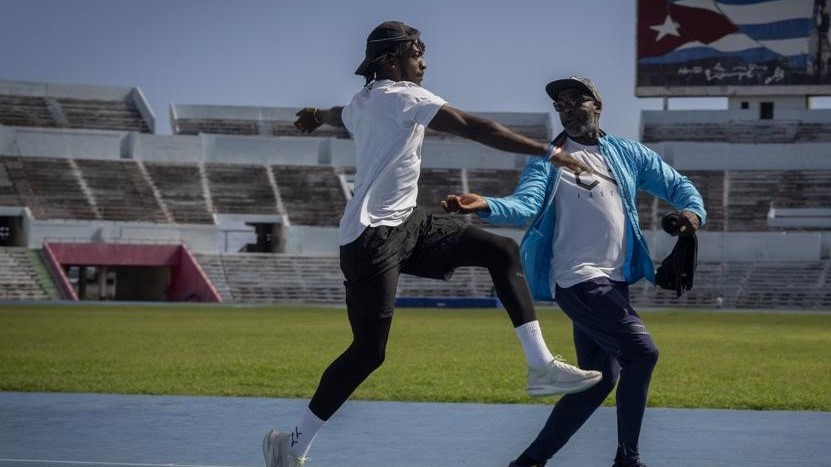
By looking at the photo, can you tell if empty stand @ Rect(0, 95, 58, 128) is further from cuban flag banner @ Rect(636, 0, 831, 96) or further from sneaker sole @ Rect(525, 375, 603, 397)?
sneaker sole @ Rect(525, 375, 603, 397)

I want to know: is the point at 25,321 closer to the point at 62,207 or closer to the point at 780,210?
the point at 62,207

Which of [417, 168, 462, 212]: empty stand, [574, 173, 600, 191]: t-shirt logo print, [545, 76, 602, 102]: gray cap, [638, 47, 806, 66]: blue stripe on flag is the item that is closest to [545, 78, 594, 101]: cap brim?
[545, 76, 602, 102]: gray cap

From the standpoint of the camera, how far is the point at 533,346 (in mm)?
5703

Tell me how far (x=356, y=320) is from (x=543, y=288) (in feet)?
3.32

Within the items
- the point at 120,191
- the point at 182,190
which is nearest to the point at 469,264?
the point at 120,191

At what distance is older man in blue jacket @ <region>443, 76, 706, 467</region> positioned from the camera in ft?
19.7

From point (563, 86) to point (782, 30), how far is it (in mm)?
61438

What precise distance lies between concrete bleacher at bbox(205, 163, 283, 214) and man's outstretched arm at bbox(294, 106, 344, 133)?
54.4 meters

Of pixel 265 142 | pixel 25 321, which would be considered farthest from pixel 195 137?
pixel 25 321

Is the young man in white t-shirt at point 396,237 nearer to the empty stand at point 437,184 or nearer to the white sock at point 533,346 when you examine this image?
the white sock at point 533,346

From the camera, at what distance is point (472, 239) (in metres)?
5.74

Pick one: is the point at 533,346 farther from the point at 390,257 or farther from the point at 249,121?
the point at 249,121

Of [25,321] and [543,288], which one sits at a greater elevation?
[543,288]

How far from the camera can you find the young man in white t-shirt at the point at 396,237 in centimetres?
568
